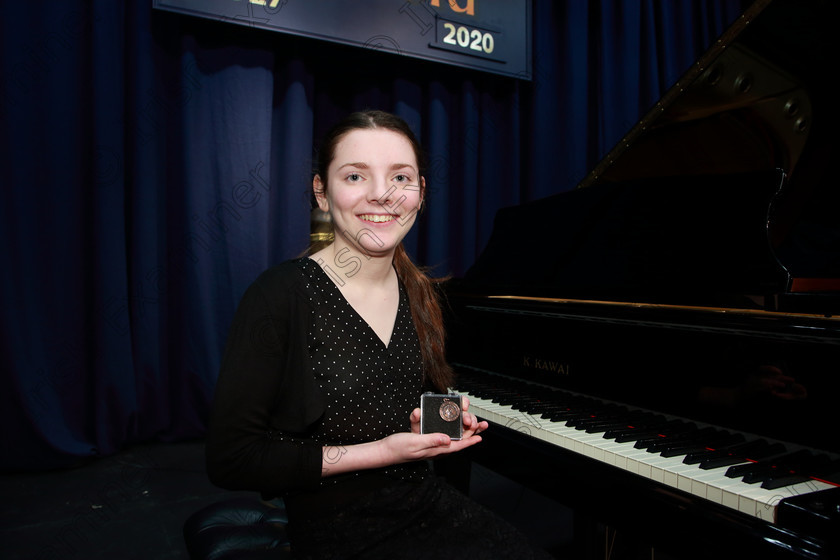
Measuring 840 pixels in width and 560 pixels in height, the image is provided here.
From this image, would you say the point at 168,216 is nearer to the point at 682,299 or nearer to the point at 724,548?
the point at 682,299

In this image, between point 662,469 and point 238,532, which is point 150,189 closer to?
point 238,532

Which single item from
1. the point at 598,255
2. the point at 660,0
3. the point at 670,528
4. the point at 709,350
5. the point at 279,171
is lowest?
the point at 670,528

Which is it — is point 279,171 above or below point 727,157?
above

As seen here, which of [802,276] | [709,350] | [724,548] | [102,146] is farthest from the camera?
[102,146]

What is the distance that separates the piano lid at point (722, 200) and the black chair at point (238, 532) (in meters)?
1.09

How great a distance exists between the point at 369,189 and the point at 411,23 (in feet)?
9.83

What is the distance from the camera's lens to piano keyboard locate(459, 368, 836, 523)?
0.97 m

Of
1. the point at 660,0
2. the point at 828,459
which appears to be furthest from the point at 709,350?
the point at 660,0

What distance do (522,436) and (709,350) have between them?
1.70 ft

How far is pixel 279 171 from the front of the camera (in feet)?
11.8

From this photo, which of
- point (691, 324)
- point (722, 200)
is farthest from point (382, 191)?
point (722, 200)

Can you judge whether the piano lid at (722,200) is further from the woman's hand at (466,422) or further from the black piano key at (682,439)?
the woman's hand at (466,422)

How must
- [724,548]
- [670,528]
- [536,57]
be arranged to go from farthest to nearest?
[536,57] → [670,528] → [724,548]

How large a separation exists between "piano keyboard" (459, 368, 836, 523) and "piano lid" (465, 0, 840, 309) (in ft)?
1.44
